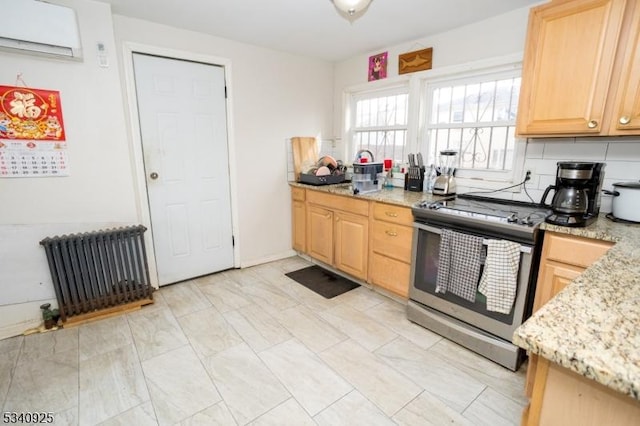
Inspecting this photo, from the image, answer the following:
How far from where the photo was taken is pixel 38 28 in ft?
6.29

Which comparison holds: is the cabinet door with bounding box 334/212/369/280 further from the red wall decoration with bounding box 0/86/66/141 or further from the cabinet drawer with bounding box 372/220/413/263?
the red wall decoration with bounding box 0/86/66/141

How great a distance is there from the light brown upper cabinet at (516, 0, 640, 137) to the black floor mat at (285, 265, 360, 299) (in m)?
1.91

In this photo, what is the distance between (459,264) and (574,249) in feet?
1.90

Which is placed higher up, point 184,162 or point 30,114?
point 30,114

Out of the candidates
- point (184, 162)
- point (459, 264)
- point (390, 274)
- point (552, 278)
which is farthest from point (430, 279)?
point (184, 162)

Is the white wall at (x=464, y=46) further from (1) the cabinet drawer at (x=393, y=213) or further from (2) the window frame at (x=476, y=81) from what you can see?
(1) the cabinet drawer at (x=393, y=213)

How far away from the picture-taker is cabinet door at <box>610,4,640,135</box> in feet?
4.93

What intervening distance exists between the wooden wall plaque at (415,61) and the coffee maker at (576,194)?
155 cm

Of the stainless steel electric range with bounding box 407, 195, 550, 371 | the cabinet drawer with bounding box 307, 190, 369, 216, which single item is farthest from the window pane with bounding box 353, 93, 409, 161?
the stainless steel electric range with bounding box 407, 195, 550, 371

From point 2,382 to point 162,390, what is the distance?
921 mm

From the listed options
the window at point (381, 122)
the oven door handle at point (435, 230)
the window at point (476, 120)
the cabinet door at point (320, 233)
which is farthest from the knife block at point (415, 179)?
the cabinet door at point (320, 233)

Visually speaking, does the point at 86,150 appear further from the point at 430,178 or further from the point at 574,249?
the point at 574,249

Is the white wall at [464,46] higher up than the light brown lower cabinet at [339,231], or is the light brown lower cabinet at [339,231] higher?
the white wall at [464,46]

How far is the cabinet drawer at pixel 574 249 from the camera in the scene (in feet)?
4.99
